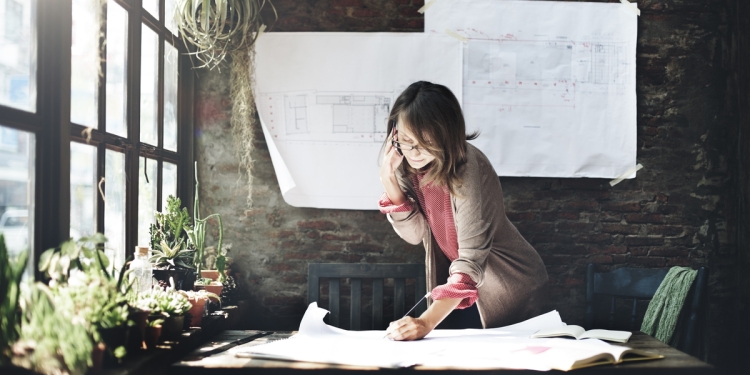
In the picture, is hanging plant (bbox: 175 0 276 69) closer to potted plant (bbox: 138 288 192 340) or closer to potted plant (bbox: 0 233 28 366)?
potted plant (bbox: 138 288 192 340)

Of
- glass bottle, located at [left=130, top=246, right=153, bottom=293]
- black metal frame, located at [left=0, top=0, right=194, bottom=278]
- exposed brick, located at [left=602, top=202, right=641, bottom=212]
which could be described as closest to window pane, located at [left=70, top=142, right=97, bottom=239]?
black metal frame, located at [left=0, top=0, right=194, bottom=278]

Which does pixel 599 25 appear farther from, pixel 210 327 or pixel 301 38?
pixel 210 327

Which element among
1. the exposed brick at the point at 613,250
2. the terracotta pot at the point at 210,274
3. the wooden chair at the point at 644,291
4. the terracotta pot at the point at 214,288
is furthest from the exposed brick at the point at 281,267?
the exposed brick at the point at 613,250

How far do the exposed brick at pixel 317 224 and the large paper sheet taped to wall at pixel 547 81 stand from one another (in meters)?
0.90

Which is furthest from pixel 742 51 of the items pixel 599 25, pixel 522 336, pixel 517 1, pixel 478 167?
pixel 522 336

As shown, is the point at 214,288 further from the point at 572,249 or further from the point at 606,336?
the point at 572,249

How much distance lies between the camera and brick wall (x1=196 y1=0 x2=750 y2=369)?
11.1 ft

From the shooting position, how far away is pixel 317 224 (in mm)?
3367

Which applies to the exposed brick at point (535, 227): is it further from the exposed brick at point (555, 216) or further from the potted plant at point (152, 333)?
the potted plant at point (152, 333)

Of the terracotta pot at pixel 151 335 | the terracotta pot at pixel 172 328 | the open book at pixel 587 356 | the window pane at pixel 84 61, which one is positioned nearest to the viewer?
the open book at pixel 587 356

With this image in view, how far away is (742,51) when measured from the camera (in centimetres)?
335

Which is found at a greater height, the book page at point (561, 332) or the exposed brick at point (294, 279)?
the book page at point (561, 332)

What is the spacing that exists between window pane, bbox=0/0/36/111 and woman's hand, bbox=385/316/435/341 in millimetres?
1197

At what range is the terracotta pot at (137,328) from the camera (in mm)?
1597
